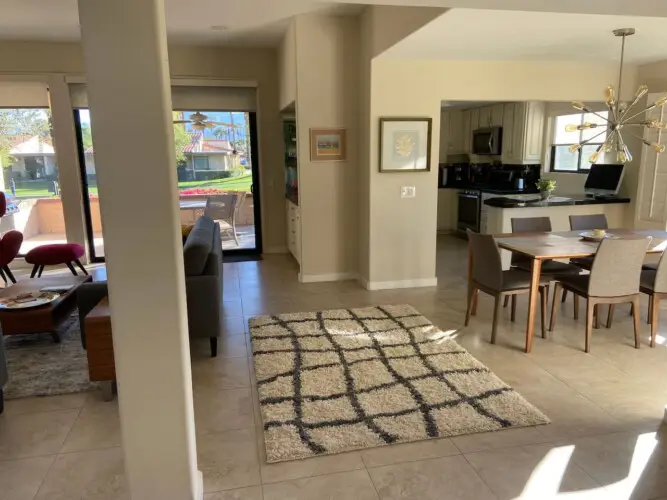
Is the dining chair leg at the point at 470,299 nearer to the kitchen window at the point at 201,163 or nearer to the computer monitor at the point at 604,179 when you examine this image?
the computer monitor at the point at 604,179

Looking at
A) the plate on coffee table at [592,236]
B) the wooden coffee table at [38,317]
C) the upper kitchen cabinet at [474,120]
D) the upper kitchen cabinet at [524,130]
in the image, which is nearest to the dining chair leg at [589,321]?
the plate on coffee table at [592,236]

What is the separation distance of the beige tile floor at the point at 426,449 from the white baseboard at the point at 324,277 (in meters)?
2.01

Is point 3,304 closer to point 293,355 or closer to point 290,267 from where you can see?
point 293,355

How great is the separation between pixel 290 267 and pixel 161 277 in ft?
15.1

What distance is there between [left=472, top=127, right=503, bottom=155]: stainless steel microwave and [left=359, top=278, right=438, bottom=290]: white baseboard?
135 inches

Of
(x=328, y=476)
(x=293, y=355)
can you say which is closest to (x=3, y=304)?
(x=293, y=355)

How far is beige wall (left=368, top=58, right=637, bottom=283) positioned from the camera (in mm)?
4852

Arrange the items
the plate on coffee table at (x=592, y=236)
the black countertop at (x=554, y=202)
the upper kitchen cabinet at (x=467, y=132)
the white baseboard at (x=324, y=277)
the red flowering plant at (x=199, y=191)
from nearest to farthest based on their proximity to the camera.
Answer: the plate on coffee table at (x=592, y=236), the black countertop at (x=554, y=202), the white baseboard at (x=324, y=277), the red flowering plant at (x=199, y=191), the upper kitchen cabinet at (x=467, y=132)

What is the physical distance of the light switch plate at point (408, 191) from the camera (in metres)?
5.09

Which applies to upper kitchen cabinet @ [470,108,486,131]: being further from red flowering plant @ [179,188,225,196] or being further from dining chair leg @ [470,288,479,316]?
dining chair leg @ [470,288,479,316]

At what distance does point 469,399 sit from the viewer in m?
2.85

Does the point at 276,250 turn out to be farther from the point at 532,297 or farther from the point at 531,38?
the point at 531,38

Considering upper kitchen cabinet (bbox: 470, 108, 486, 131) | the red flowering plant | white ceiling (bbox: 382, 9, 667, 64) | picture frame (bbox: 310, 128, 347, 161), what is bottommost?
the red flowering plant

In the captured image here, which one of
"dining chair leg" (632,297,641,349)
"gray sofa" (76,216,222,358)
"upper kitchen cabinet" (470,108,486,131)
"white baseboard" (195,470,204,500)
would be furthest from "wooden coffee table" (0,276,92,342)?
"upper kitchen cabinet" (470,108,486,131)
